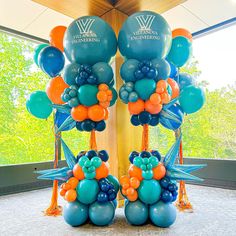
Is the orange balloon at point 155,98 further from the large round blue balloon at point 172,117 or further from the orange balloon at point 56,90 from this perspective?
the orange balloon at point 56,90

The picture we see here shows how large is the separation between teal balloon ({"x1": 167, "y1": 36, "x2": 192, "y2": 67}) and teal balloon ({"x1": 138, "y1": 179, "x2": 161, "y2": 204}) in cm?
102

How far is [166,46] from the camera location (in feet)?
5.68

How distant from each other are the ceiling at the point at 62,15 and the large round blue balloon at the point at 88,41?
1230 millimetres

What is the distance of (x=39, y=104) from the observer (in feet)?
6.22

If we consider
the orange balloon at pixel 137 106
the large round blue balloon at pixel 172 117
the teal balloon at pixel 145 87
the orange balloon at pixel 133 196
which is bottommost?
the orange balloon at pixel 133 196

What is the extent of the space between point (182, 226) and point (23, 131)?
7.48 ft

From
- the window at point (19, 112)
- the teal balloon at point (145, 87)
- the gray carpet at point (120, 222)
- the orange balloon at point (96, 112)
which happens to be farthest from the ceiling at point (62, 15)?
the gray carpet at point (120, 222)

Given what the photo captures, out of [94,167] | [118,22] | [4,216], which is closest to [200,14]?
[118,22]

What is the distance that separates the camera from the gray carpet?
160 centimetres

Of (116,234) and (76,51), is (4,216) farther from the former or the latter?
(76,51)

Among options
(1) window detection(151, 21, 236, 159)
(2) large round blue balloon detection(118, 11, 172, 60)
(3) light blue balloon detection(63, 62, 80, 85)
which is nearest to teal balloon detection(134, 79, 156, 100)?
(2) large round blue balloon detection(118, 11, 172, 60)

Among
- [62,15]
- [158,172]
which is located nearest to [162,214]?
[158,172]

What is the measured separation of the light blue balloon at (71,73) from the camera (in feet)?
5.72

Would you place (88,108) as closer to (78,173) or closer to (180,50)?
(78,173)
